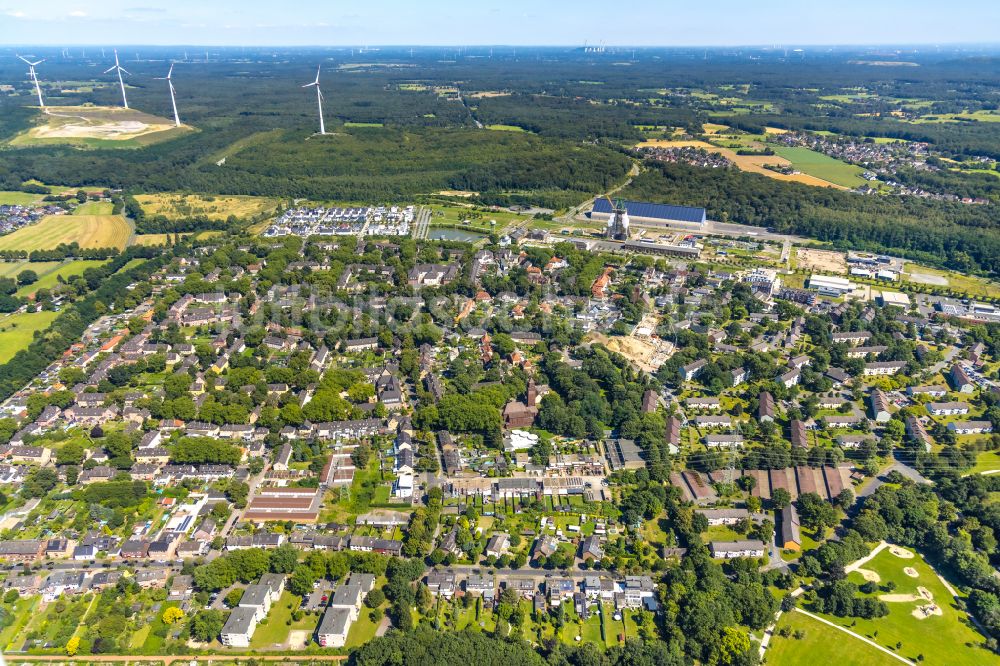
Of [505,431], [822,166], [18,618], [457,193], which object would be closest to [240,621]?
[18,618]

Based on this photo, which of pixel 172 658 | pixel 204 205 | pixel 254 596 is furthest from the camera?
pixel 204 205

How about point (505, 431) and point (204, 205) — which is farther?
point (204, 205)

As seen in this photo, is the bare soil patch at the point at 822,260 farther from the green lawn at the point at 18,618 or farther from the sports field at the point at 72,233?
the sports field at the point at 72,233

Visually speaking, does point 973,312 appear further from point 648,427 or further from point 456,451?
point 456,451

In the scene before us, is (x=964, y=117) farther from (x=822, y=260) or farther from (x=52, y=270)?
(x=52, y=270)

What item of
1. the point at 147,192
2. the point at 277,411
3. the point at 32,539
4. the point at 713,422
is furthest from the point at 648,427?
the point at 147,192

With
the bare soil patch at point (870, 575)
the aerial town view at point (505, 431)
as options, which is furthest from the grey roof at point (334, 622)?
the bare soil patch at point (870, 575)
